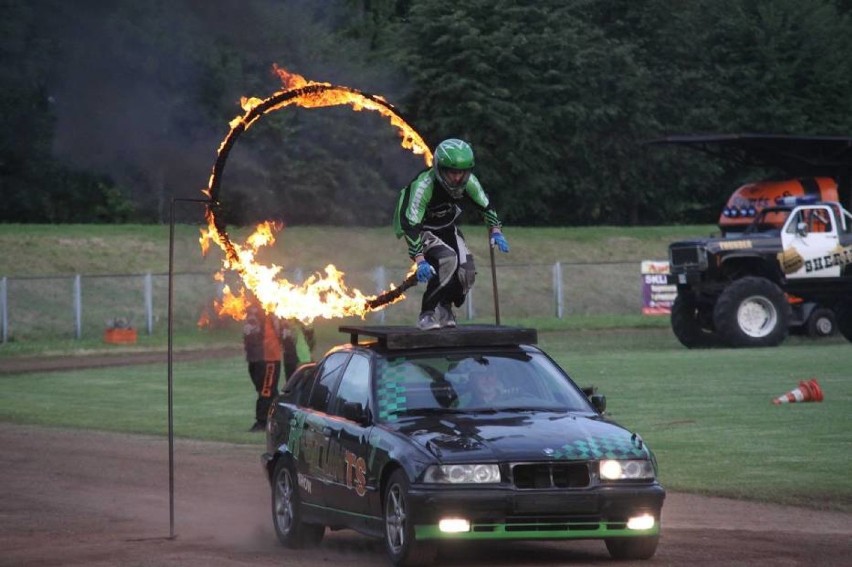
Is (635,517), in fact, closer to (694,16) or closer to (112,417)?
(112,417)

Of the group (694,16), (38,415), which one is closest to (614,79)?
(694,16)

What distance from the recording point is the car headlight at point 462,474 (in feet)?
34.0

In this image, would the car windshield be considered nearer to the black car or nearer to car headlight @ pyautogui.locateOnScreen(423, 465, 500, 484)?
the black car

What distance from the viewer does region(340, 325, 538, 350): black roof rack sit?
38.5 feet

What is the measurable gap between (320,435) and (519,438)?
1933 mm

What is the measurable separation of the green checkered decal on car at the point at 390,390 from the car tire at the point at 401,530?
70cm

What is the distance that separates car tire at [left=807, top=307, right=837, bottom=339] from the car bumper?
1092 inches

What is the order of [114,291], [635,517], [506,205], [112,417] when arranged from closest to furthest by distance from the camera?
[635,517]
[112,417]
[114,291]
[506,205]

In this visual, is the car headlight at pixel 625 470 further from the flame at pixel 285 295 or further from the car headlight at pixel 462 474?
the flame at pixel 285 295

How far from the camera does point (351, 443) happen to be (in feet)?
37.5

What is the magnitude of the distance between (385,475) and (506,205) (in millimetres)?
44872

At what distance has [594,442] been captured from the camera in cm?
1070

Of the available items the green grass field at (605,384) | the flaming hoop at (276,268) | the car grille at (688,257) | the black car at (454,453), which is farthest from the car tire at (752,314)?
the black car at (454,453)

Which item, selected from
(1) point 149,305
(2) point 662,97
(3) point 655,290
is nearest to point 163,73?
(1) point 149,305
